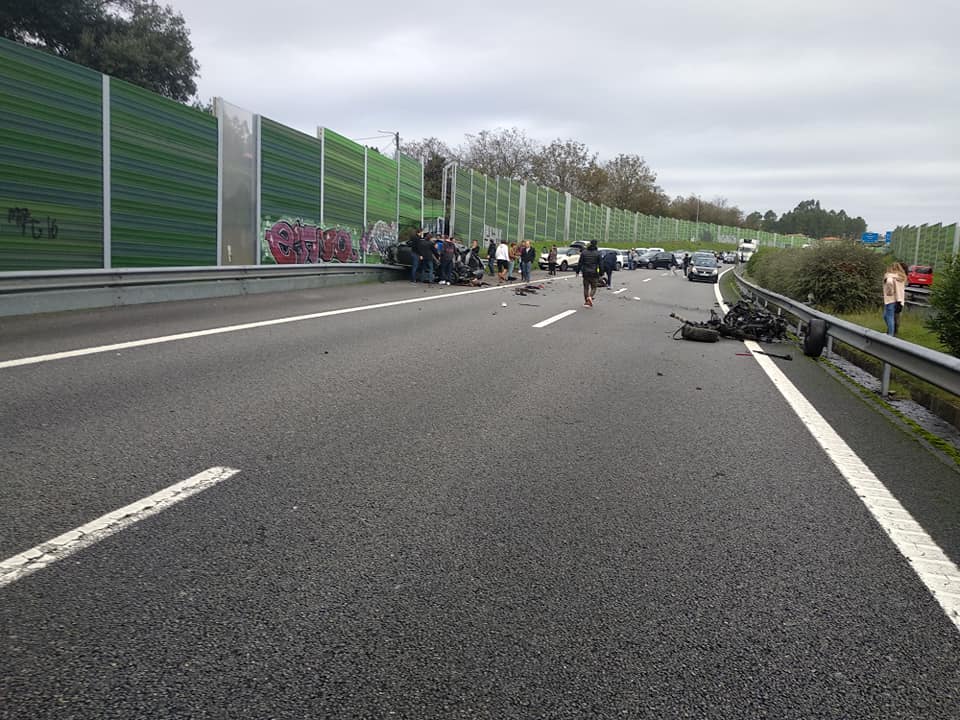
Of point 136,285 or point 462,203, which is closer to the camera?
point 136,285

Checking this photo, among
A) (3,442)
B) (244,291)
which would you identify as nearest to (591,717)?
(3,442)

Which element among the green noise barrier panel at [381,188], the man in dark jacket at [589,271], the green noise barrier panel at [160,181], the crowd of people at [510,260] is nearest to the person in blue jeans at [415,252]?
the green noise barrier panel at [381,188]

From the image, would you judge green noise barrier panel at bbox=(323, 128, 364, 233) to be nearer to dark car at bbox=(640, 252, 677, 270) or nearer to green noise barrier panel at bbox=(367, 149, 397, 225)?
green noise barrier panel at bbox=(367, 149, 397, 225)

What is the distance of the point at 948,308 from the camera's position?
36.4ft

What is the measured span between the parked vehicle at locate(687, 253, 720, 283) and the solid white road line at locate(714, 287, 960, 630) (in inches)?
1494

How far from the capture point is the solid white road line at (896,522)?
3439mm

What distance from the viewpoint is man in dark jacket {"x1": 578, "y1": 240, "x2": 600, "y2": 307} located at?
778 inches

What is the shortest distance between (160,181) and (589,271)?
10610 millimetres

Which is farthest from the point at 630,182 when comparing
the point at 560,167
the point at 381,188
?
the point at 381,188

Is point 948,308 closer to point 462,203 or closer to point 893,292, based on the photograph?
point 893,292

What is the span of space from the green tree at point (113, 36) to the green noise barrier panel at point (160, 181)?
29.7 meters

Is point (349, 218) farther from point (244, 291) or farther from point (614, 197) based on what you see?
point (614, 197)

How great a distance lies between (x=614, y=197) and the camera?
351ft

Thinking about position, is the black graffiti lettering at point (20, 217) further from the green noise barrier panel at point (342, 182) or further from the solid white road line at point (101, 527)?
the green noise barrier panel at point (342, 182)
